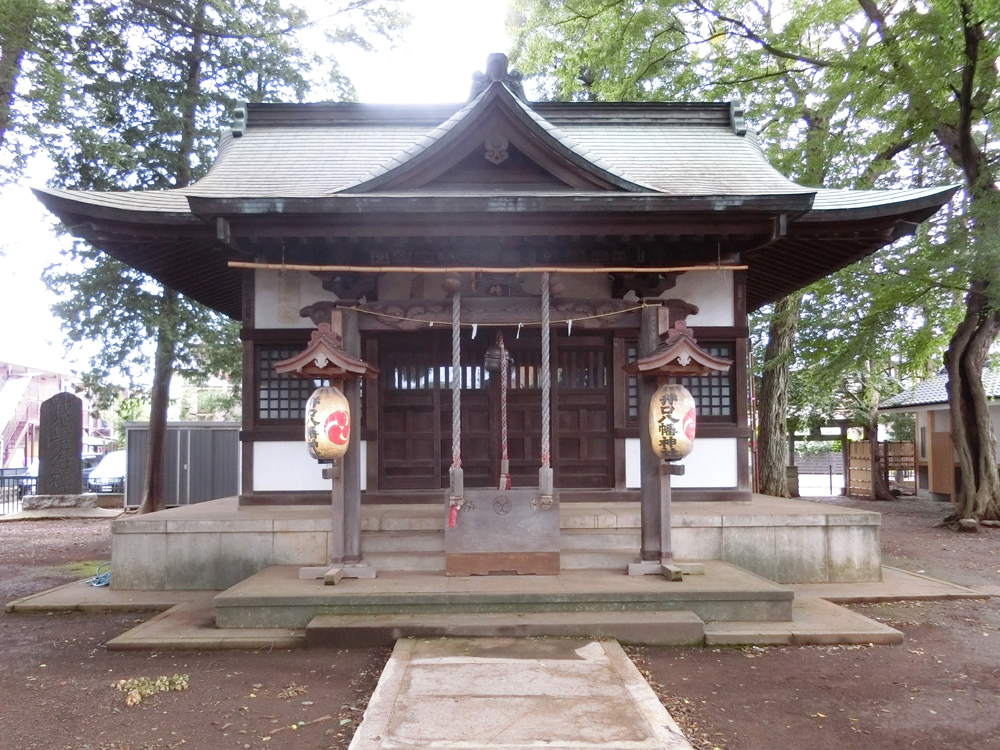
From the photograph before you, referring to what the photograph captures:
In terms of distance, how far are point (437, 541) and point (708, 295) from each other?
473 cm

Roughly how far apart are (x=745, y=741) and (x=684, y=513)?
12.9 ft

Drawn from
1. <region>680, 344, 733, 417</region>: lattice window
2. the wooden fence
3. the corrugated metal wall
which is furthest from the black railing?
the wooden fence

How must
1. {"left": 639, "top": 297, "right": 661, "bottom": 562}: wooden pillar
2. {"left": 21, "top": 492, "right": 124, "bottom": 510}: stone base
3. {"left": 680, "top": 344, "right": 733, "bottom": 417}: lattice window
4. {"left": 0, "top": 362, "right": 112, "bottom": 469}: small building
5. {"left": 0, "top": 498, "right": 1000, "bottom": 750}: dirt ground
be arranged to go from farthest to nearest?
{"left": 0, "top": 362, "right": 112, "bottom": 469}: small building
{"left": 21, "top": 492, "right": 124, "bottom": 510}: stone base
{"left": 680, "top": 344, "right": 733, "bottom": 417}: lattice window
{"left": 639, "top": 297, "right": 661, "bottom": 562}: wooden pillar
{"left": 0, "top": 498, "right": 1000, "bottom": 750}: dirt ground

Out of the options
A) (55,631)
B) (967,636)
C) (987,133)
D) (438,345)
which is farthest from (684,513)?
(987,133)

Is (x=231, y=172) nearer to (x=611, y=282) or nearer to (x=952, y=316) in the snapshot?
(x=611, y=282)

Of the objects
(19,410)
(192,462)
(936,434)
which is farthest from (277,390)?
(19,410)

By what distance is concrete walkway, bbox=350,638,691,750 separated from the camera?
3.99 m

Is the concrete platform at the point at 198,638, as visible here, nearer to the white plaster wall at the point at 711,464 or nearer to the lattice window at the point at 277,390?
the lattice window at the point at 277,390

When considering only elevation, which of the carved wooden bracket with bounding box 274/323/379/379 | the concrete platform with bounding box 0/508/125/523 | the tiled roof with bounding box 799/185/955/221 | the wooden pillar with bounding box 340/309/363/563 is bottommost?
the concrete platform with bounding box 0/508/125/523

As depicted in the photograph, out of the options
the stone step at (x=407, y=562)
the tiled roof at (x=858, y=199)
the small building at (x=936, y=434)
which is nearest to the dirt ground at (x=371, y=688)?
the stone step at (x=407, y=562)

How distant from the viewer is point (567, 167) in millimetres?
7703

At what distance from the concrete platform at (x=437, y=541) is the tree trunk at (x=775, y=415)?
8.90m

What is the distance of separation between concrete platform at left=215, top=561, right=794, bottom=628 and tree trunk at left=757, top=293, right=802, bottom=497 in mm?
10895

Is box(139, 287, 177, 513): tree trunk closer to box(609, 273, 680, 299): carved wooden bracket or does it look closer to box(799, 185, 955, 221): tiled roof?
box(609, 273, 680, 299): carved wooden bracket
